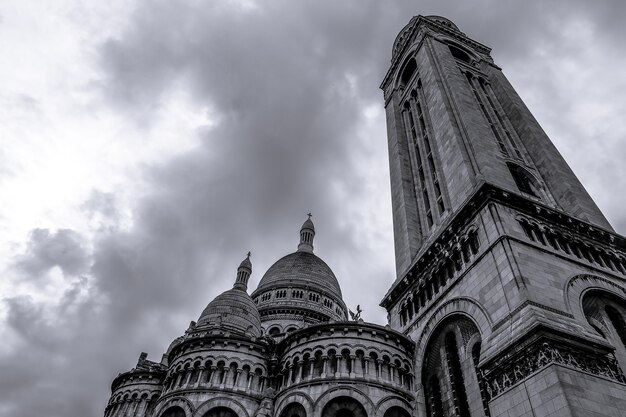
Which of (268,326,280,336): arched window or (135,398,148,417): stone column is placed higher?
(268,326,280,336): arched window

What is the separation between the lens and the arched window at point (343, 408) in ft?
80.2

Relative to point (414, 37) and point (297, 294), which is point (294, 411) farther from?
point (414, 37)

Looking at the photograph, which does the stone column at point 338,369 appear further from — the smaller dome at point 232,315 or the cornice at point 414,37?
the cornice at point 414,37

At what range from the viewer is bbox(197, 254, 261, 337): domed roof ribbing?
3988 cm

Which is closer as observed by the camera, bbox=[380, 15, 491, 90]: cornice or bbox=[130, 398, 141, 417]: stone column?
bbox=[130, 398, 141, 417]: stone column

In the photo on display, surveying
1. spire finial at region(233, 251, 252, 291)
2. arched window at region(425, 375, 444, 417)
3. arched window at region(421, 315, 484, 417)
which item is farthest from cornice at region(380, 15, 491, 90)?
arched window at region(425, 375, 444, 417)

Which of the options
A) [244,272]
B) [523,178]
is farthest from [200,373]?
[244,272]

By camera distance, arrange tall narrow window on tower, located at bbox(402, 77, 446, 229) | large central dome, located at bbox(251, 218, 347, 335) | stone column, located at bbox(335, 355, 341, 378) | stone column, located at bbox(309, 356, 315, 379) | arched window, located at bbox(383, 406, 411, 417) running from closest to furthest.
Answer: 1. arched window, located at bbox(383, 406, 411, 417)
2. stone column, located at bbox(335, 355, 341, 378)
3. stone column, located at bbox(309, 356, 315, 379)
4. tall narrow window on tower, located at bbox(402, 77, 446, 229)
5. large central dome, located at bbox(251, 218, 347, 335)

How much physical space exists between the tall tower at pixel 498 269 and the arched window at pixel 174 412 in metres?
14.5

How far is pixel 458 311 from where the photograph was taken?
68.2ft

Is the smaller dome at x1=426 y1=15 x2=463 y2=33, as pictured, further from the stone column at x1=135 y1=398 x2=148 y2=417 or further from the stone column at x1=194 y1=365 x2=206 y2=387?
the stone column at x1=135 y1=398 x2=148 y2=417

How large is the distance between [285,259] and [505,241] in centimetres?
4690

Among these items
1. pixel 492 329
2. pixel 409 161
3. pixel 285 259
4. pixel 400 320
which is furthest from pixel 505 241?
pixel 285 259

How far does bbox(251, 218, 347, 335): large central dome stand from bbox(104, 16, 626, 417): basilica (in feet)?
36.3
